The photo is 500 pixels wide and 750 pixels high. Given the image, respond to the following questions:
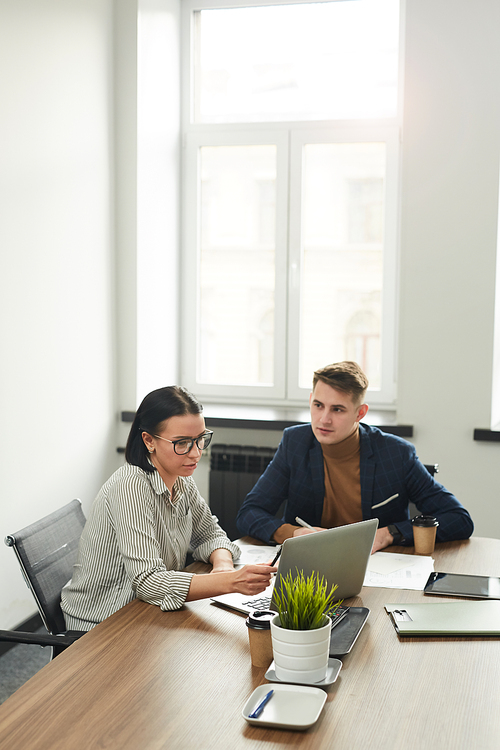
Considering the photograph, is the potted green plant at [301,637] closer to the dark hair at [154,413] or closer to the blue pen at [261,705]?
the blue pen at [261,705]

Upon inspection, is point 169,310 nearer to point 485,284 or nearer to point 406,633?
point 485,284

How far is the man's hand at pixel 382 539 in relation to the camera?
2012 millimetres

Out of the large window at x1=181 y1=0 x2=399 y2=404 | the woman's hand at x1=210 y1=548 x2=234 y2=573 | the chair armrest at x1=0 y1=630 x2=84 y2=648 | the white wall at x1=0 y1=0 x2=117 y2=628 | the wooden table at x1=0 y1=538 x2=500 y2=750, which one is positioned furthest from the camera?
the large window at x1=181 y1=0 x2=399 y2=404

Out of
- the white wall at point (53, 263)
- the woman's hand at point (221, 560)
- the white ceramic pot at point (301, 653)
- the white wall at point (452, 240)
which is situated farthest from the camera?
the white wall at point (452, 240)

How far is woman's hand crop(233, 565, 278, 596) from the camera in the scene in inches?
59.6

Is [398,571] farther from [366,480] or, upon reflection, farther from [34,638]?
[34,638]

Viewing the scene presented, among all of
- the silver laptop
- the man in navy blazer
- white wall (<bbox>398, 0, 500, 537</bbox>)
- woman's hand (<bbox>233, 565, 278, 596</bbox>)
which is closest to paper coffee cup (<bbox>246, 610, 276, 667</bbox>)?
the silver laptop

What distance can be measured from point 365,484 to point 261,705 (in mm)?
1184

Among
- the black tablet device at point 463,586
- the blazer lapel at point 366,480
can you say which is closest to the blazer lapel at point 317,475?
the blazer lapel at point 366,480

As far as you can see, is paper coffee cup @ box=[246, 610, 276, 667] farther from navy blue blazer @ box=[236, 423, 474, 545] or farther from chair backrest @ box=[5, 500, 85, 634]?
navy blue blazer @ box=[236, 423, 474, 545]

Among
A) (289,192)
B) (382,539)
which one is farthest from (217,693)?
(289,192)

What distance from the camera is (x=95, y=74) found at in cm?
321

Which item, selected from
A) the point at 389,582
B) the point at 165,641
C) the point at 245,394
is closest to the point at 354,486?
the point at 389,582

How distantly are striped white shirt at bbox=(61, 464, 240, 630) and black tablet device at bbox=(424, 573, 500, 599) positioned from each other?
1.76 feet
